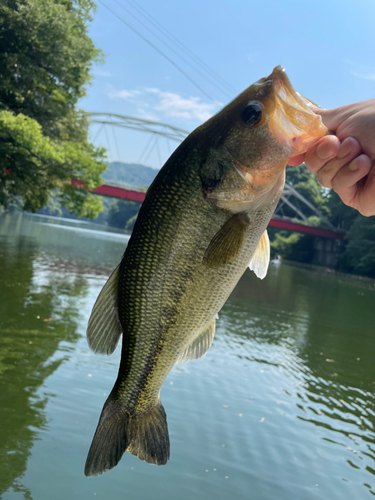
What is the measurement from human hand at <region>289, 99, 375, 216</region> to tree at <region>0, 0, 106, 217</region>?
695 inches

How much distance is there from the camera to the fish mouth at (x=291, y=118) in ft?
6.95

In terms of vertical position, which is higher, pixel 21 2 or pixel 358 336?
pixel 21 2

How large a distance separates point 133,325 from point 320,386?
10.2 metres

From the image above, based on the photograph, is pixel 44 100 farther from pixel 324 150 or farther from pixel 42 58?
pixel 324 150

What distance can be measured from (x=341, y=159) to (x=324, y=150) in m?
0.18

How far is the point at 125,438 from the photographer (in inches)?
95.4

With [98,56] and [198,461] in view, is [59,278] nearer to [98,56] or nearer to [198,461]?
[98,56]

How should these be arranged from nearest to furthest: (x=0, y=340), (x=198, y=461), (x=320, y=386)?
(x=198, y=461) < (x=0, y=340) < (x=320, y=386)

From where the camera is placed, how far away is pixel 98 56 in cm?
2277

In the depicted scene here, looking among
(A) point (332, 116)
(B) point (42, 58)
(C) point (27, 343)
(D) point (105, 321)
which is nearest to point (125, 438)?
(D) point (105, 321)

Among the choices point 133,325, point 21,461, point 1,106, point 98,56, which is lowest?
point 21,461

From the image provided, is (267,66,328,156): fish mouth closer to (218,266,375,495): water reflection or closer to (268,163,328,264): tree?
(218,266,375,495): water reflection

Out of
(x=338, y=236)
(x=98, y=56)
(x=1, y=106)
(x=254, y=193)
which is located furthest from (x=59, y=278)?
(x=338, y=236)

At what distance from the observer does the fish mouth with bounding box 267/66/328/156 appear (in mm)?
2117
